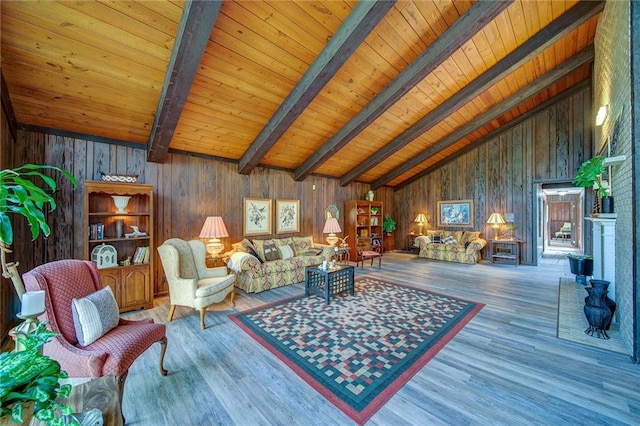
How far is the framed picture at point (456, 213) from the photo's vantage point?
7545mm

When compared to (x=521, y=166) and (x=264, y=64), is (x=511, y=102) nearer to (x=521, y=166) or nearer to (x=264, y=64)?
(x=521, y=166)

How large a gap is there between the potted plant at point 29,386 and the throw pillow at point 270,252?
3.91 metres

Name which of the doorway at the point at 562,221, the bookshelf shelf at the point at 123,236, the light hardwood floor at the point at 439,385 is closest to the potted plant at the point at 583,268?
the light hardwood floor at the point at 439,385

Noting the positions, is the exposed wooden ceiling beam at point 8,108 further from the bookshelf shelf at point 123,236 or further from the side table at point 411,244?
the side table at point 411,244

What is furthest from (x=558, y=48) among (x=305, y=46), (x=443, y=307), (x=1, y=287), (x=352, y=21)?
(x=1, y=287)

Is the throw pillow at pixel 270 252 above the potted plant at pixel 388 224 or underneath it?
underneath

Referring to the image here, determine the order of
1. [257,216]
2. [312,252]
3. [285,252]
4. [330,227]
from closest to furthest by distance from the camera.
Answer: [285,252], [257,216], [312,252], [330,227]

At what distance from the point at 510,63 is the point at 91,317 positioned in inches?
241

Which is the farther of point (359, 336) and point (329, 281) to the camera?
point (329, 281)

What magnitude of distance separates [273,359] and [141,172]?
3.52 m

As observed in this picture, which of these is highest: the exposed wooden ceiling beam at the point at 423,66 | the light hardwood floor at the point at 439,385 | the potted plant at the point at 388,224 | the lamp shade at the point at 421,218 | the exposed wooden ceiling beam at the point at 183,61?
the exposed wooden ceiling beam at the point at 423,66

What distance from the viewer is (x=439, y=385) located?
1998 mm

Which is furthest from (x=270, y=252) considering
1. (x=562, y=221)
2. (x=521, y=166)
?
(x=562, y=221)

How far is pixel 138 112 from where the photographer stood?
11.0 feet
